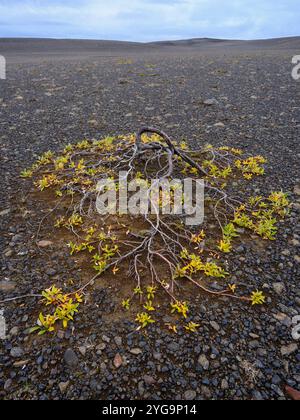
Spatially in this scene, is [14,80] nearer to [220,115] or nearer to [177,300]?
[220,115]

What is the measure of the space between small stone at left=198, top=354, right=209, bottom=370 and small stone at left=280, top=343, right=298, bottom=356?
74cm

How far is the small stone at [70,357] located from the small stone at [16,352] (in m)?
0.43

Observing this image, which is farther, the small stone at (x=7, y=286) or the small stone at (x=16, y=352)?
the small stone at (x=7, y=286)

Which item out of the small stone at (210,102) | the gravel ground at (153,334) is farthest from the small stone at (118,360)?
the small stone at (210,102)

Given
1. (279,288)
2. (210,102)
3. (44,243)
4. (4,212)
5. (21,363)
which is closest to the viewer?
(21,363)

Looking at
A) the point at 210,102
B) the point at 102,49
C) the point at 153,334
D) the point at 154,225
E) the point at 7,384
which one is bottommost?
the point at 7,384

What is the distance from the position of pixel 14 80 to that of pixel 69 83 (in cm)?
315

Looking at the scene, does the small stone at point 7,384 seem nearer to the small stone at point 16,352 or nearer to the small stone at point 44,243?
the small stone at point 16,352

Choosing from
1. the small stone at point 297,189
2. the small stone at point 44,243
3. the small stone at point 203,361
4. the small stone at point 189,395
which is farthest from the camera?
the small stone at point 297,189

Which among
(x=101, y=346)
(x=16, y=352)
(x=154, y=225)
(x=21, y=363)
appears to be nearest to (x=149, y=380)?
(x=101, y=346)

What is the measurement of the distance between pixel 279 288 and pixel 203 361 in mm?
1376

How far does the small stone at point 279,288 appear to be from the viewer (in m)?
3.86

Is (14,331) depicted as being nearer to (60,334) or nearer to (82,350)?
(60,334)

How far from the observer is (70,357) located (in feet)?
10.3
